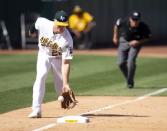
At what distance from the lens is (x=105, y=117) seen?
→ 11570mm

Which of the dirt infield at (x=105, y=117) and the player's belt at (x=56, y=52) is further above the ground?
the player's belt at (x=56, y=52)

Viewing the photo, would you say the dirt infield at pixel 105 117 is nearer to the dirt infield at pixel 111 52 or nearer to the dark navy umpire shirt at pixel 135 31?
the dark navy umpire shirt at pixel 135 31

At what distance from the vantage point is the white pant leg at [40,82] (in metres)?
11.4

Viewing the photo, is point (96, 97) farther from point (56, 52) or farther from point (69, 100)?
point (56, 52)

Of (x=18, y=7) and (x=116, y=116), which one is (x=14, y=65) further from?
(x=116, y=116)

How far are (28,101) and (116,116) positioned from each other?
8.99 ft

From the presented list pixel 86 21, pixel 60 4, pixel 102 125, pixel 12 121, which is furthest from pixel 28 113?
pixel 60 4

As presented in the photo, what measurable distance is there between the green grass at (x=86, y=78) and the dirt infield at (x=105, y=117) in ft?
2.87

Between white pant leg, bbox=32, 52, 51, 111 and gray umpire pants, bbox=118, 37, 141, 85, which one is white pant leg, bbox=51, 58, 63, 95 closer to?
white pant leg, bbox=32, 52, 51, 111

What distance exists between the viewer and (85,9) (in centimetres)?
3111

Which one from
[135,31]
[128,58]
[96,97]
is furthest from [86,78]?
[96,97]

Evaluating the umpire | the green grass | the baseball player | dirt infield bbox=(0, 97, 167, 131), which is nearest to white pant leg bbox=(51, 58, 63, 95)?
the baseball player

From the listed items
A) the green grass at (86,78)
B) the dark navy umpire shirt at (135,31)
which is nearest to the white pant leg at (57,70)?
the green grass at (86,78)

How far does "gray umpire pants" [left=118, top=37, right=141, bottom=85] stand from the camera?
1611cm
